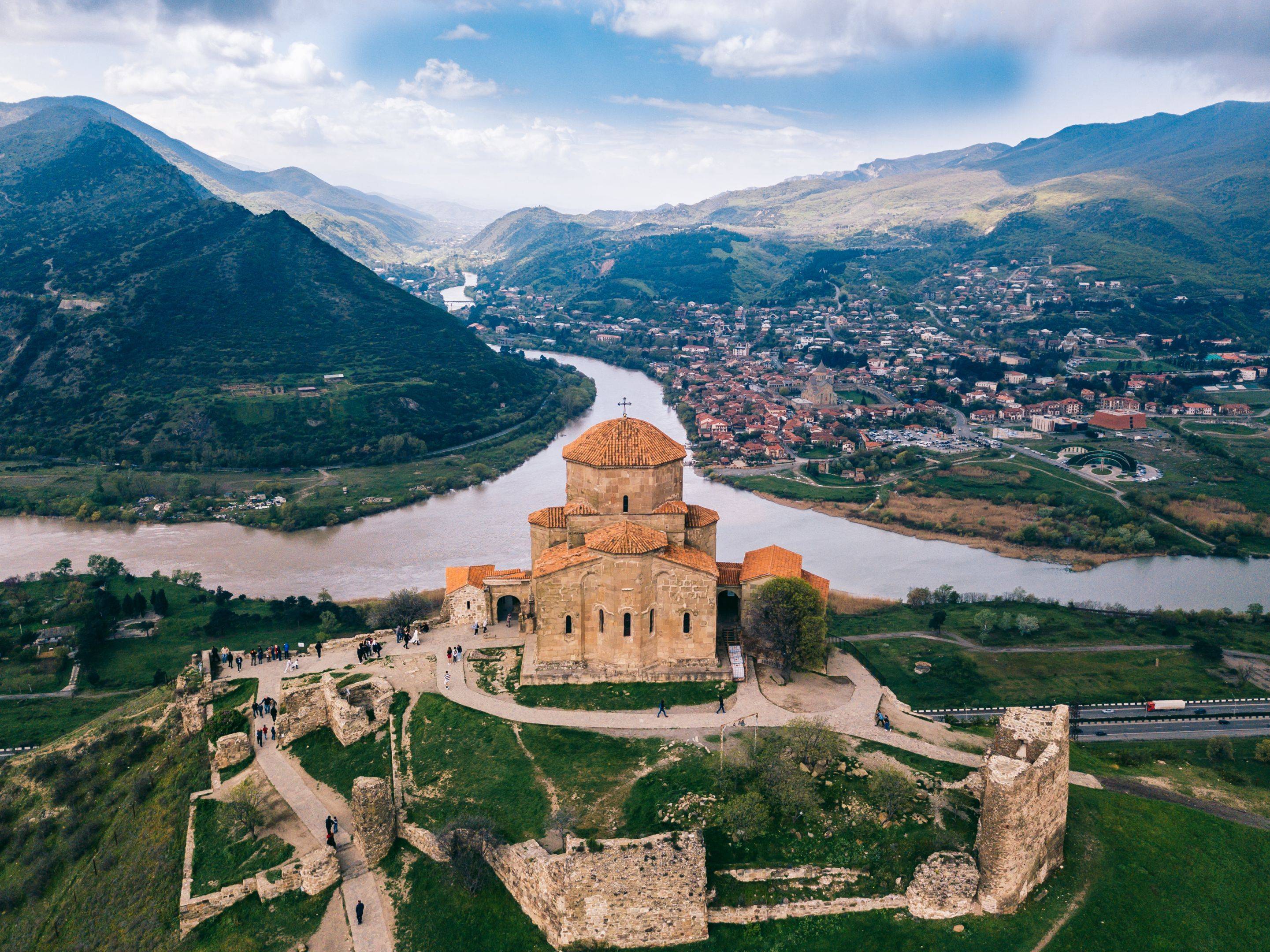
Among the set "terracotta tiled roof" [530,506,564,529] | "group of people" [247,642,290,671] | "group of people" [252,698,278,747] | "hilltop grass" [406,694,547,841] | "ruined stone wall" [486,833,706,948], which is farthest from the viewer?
"group of people" [247,642,290,671]

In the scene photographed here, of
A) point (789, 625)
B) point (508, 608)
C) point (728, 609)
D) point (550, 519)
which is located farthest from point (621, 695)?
point (508, 608)

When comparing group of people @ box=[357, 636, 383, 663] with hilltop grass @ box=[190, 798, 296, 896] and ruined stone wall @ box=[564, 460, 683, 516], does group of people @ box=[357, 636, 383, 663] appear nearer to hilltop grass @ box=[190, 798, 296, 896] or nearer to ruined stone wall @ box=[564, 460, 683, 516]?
hilltop grass @ box=[190, 798, 296, 896]

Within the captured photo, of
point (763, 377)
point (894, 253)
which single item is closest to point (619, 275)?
point (894, 253)

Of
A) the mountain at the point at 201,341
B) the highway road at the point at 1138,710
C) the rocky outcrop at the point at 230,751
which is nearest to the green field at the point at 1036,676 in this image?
the highway road at the point at 1138,710

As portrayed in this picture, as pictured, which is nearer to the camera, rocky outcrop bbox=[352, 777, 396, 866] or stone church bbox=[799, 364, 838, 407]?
rocky outcrop bbox=[352, 777, 396, 866]

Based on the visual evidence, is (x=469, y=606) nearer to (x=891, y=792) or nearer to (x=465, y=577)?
(x=465, y=577)

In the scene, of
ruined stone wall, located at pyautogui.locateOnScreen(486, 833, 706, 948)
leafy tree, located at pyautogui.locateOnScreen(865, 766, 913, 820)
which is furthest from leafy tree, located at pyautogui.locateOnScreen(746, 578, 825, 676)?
ruined stone wall, located at pyautogui.locateOnScreen(486, 833, 706, 948)
